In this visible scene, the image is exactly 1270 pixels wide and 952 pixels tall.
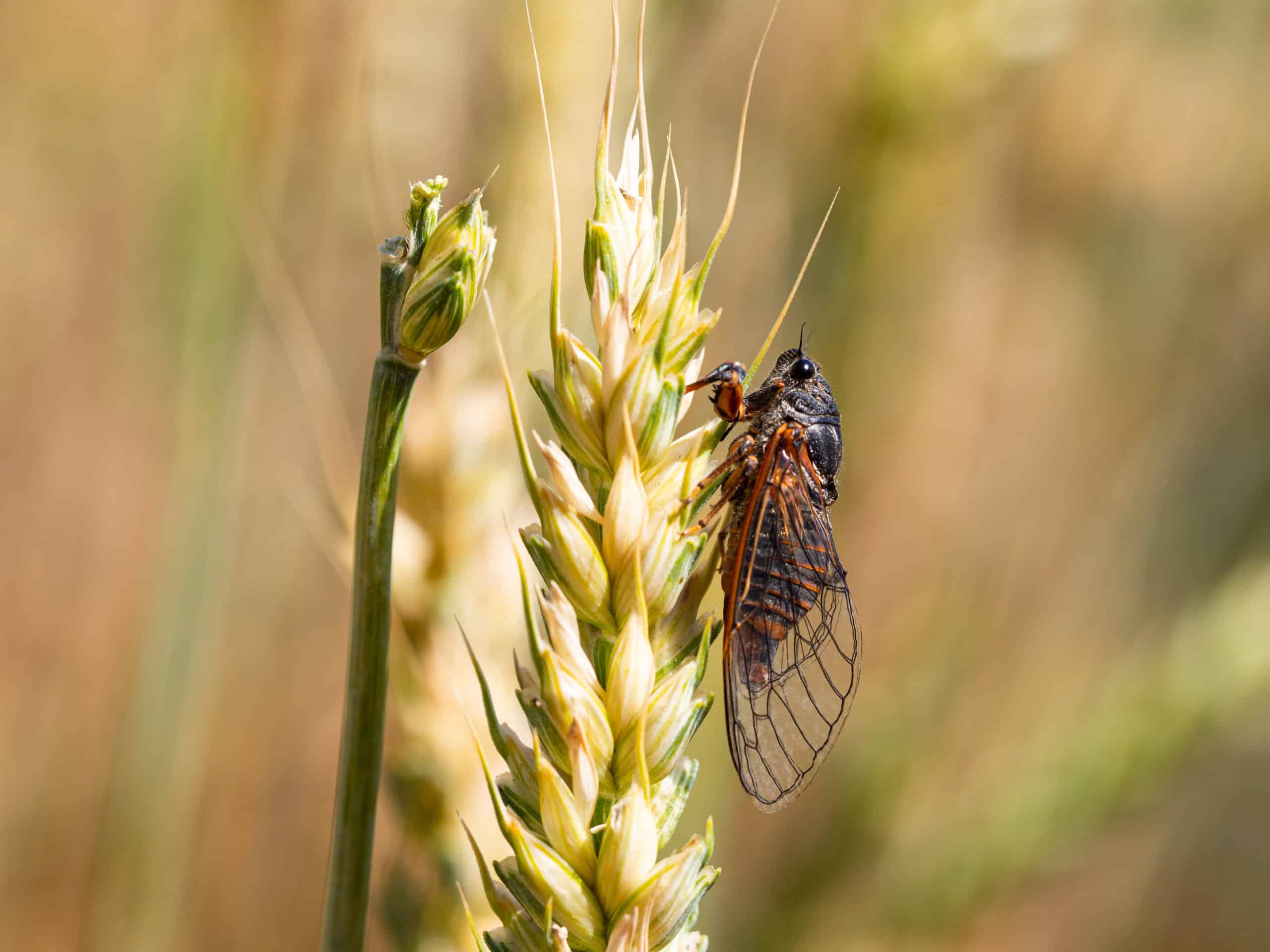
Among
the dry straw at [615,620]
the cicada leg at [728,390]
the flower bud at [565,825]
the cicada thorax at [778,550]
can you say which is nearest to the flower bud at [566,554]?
the dry straw at [615,620]

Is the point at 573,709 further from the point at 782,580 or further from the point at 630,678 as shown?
the point at 782,580

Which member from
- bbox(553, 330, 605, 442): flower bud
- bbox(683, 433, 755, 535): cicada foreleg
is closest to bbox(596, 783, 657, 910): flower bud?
bbox(553, 330, 605, 442): flower bud

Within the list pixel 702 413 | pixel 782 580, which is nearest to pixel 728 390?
pixel 782 580

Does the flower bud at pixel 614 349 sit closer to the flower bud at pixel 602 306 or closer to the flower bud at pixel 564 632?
the flower bud at pixel 602 306

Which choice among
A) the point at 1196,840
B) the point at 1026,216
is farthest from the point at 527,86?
the point at 1196,840

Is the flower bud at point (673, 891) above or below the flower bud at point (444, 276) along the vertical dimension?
below

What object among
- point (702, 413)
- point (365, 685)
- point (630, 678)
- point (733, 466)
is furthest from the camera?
point (702, 413)

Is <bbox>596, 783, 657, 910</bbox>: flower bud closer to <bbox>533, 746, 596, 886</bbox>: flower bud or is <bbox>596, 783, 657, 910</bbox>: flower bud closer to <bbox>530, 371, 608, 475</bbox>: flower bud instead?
<bbox>533, 746, 596, 886</bbox>: flower bud
